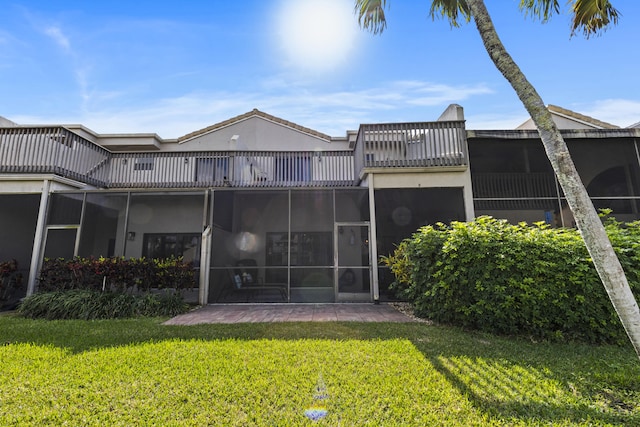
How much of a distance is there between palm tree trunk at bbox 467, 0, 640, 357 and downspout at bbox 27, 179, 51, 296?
10.8 m

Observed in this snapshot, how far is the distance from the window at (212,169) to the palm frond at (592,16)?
9.49 m

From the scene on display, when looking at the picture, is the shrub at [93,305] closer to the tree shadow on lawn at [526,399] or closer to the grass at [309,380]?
the grass at [309,380]

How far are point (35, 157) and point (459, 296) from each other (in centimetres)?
1165

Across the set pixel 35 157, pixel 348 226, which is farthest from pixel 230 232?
pixel 35 157

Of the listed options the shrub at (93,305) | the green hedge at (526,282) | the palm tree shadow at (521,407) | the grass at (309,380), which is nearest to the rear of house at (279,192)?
the shrub at (93,305)

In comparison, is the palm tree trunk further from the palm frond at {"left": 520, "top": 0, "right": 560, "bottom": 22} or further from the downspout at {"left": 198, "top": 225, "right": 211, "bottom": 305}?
the downspout at {"left": 198, "top": 225, "right": 211, "bottom": 305}

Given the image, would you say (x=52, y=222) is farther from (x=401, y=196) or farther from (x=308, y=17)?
(x=401, y=196)

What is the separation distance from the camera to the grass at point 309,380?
233 centimetres

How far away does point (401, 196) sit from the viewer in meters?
9.66

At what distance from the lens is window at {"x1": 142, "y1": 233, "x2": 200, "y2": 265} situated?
1086 centimetres

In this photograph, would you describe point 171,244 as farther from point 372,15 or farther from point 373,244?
point 372,15

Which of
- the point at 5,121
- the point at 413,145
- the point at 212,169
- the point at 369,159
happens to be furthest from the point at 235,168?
the point at 5,121

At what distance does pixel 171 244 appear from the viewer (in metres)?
10.9

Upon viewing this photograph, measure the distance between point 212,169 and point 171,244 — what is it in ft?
11.9
